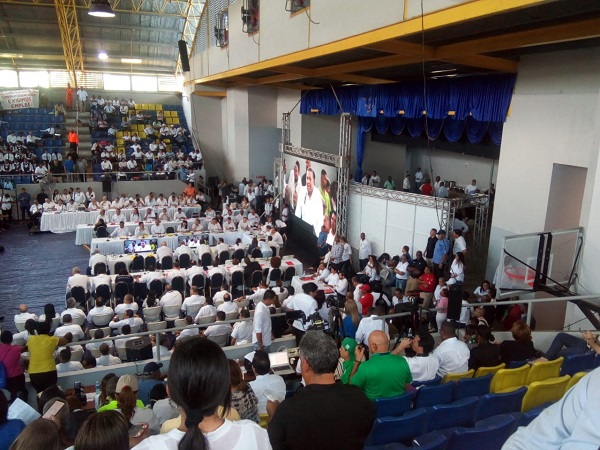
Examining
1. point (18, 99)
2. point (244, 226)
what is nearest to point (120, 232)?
point (244, 226)

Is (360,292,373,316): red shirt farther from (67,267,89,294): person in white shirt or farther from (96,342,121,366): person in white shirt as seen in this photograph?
(67,267,89,294): person in white shirt

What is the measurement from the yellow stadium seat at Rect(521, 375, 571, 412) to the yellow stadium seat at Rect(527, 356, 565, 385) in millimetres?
405

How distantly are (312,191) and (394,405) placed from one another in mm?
11213

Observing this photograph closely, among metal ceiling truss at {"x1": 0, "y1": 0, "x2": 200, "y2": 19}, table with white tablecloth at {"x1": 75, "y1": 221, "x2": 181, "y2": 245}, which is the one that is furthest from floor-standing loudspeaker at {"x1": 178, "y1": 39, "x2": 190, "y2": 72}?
table with white tablecloth at {"x1": 75, "y1": 221, "x2": 181, "y2": 245}

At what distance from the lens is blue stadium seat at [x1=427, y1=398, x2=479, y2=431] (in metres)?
3.50

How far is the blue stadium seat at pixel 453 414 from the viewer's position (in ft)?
11.5

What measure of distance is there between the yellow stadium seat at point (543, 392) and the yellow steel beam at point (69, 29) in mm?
21586

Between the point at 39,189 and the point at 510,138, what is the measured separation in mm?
15889

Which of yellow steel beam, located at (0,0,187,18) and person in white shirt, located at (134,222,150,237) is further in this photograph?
yellow steel beam, located at (0,0,187,18)

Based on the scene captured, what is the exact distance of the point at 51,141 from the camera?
20609mm

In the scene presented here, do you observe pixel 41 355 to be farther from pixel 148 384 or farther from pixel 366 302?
pixel 366 302

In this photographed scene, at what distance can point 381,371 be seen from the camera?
11.4ft

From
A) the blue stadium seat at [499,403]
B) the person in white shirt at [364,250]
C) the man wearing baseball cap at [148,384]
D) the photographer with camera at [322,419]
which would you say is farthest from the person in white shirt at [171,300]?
the photographer with camera at [322,419]

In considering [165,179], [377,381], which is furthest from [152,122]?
[377,381]
